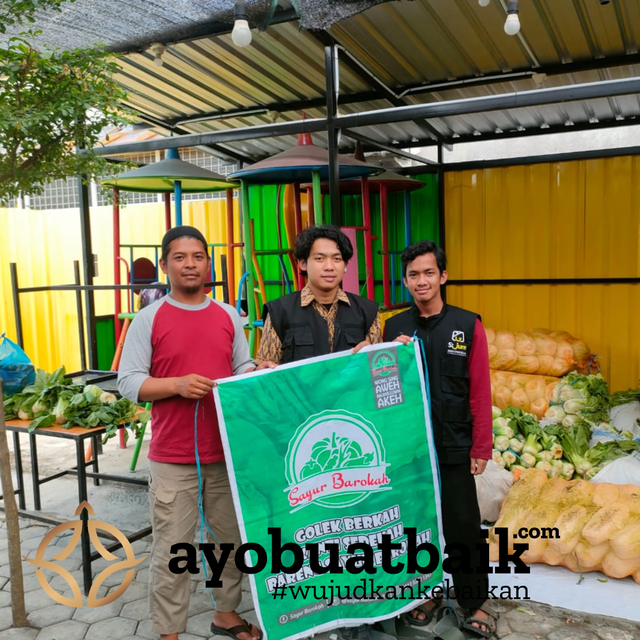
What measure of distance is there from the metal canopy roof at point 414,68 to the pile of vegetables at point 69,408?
2.33 meters

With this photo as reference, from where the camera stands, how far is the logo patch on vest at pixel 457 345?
313 centimetres

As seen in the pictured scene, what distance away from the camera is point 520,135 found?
819 centimetres

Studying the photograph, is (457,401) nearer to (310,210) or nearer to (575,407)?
(575,407)

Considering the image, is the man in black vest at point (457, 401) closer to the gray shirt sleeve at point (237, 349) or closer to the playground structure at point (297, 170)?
the gray shirt sleeve at point (237, 349)

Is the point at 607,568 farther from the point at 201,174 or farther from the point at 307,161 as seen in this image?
the point at 201,174

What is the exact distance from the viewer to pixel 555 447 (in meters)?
5.28

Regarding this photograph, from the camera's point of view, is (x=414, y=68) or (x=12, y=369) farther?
(x=414, y=68)

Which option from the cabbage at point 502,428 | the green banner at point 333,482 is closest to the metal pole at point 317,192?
the cabbage at point 502,428

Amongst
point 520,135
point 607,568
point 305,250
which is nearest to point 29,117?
point 305,250

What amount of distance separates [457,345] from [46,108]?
258 centimetres

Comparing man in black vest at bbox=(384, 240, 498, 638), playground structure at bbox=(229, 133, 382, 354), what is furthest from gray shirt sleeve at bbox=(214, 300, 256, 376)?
playground structure at bbox=(229, 133, 382, 354)

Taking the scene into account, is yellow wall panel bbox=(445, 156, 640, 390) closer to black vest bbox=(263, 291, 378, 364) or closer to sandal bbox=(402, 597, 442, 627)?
sandal bbox=(402, 597, 442, 627)

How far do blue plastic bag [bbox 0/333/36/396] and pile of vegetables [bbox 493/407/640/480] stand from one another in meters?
3.86

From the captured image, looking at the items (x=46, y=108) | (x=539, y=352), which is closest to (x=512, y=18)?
(x=46, y=108)
